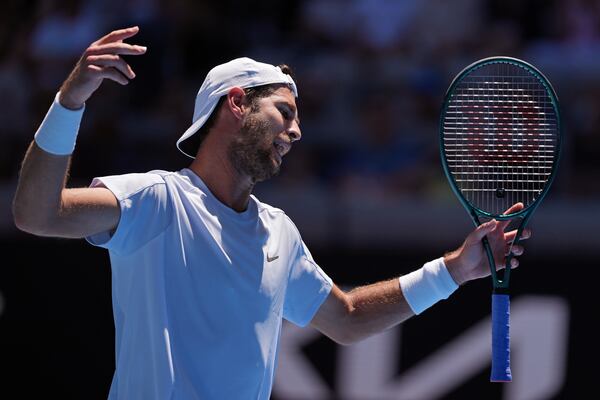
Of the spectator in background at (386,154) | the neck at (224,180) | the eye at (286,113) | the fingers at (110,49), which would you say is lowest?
the spectator in background at (386,154)

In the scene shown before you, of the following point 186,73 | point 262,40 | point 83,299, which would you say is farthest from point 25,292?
point 262,40

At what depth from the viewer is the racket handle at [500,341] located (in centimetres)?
392

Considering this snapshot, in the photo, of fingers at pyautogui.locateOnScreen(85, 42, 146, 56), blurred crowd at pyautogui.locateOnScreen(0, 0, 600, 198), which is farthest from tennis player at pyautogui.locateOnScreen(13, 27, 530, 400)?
blurred crowd at pyautogui.locateOnScreen(0, 0, 600, 198)

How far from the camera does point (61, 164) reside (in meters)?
3.34

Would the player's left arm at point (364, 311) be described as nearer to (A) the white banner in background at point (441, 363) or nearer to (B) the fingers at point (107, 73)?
(B) the fingers at point (107, 73)

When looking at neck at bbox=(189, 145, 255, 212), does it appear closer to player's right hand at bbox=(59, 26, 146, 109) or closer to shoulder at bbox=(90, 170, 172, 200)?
shoulder at bbox=(90, 170, 172, 200)

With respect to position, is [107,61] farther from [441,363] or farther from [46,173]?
[441,363]

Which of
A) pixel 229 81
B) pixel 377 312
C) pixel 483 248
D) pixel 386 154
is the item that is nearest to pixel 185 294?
pixel 229 81

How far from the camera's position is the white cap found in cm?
398

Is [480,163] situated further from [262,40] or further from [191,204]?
[262,40]

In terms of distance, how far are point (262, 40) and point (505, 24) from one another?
205cm

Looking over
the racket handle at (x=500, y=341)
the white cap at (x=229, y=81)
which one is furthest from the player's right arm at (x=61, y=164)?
the racket handle at (x=500, y=341)

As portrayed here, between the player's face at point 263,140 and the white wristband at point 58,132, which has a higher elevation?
the white wristband at point 58,132

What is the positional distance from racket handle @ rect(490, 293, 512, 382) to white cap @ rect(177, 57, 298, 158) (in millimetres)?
1051
